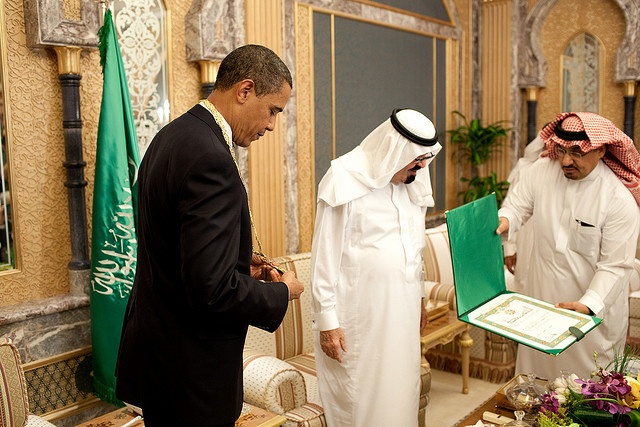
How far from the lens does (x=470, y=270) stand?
2502 mm

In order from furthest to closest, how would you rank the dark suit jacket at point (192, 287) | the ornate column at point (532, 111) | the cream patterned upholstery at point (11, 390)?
1. the ornate column at point (532, 111)
2. the cream patterned upholstery at point (11, 390)
3. the dark suit jacket at point (192, 287)

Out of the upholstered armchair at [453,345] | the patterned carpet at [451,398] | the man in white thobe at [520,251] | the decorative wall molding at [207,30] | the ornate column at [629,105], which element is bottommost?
the patterned carpet at [451,398]

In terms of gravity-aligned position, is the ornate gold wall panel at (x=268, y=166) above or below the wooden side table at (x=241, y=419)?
above

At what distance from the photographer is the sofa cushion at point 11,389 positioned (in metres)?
2.21

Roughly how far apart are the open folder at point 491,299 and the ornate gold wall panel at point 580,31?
3.65 m

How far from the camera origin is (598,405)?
1944mm

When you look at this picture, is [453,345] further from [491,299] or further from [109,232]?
[109,232]

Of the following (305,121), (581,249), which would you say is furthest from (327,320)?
(305,121)

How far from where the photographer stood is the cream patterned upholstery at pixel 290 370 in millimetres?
2621

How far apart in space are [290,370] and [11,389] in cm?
109

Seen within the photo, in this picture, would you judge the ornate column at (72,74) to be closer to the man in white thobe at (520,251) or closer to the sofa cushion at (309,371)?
the sofa cushion at (309,371)

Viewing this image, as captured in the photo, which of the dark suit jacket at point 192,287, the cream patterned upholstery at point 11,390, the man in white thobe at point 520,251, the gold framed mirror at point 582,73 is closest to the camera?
the dark suit jacket at point 192,287

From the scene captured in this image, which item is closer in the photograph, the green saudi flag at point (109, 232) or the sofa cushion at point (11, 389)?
the sofa cushion at point (11, 389)

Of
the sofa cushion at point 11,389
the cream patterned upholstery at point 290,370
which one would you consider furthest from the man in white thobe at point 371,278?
the sofa cushion at point 11,389
